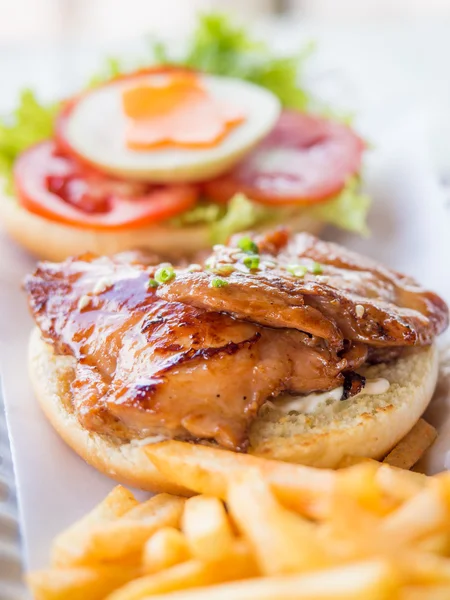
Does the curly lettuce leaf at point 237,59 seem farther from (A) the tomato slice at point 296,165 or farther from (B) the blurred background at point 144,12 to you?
(B) the blurred background at point 144,12

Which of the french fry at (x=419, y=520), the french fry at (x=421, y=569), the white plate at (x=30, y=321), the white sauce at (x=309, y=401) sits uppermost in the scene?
the french fry at (x=419, y=520)

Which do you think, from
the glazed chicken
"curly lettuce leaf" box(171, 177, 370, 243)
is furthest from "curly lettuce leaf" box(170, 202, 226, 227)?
the glazed chicken

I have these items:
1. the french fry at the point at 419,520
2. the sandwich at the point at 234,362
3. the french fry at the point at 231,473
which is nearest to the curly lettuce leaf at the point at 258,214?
the sandwich at the point at 234,362

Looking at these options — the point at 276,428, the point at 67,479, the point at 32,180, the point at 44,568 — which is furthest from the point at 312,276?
the point at 32,180

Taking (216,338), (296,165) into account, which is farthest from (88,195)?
(216,338)

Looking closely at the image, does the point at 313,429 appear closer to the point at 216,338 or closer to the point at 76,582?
the point at 216,338

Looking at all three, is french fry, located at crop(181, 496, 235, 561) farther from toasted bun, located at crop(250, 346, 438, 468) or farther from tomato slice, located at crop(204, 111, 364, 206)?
tomato slice, located at crop(204, 111, 364, 206)

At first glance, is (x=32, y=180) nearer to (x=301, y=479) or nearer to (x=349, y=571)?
(x=301, y=479)
